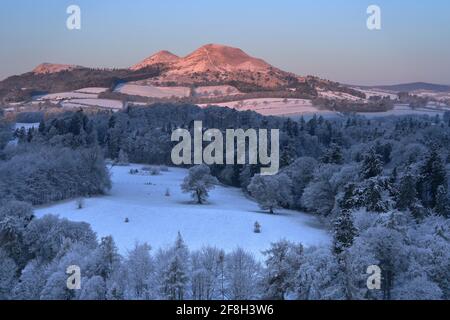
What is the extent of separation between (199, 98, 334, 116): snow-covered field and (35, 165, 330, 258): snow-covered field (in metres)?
44.6

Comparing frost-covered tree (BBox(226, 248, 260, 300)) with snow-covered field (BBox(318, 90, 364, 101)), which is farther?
snow-covered field (BBox(318, 90, 364, 101))

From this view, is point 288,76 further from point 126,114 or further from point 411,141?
point 411,141

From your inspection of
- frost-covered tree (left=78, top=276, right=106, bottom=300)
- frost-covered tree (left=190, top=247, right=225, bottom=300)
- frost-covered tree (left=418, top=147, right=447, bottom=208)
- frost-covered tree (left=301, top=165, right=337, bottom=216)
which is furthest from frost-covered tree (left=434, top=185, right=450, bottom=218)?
frost-covered tree (left=78, top=276, right=106, bottom=300)

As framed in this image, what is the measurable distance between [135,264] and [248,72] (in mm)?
82674

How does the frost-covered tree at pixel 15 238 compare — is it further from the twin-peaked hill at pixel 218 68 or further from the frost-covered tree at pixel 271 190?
the twin-peaked hill at pixel 218 68

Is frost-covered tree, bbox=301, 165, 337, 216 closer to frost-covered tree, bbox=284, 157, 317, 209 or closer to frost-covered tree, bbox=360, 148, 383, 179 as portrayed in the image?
frost-covered tree, bbox=284, 157, 317, 209

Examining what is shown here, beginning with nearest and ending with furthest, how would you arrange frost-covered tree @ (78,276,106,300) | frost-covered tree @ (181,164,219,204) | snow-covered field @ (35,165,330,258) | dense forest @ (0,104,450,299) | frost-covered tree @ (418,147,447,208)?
frost-covered tree @ (78,276,106,300), dense forest @ (0,104,450,299), snow-covered field @ (35,165,330,258), frost-covered tree @ (418,147,447,208), frost-covered tree @ (181,164,219,204)

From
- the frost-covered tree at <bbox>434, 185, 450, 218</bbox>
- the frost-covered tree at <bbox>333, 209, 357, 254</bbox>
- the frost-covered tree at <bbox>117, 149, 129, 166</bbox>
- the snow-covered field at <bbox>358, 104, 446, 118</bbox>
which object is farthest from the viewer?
the snow-covered field at <bbox>358, 104, 446, 118</bbox>

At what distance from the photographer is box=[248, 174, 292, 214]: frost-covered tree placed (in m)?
45.0

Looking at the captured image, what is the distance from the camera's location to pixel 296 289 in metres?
18.8

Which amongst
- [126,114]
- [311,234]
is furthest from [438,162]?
[126,114]

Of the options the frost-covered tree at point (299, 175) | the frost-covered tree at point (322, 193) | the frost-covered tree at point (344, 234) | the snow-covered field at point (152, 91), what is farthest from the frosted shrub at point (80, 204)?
the snow-covered field at point (152, 91)

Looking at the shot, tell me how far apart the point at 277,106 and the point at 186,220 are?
206 ft

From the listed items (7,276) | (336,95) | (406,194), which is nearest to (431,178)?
(406,194)
